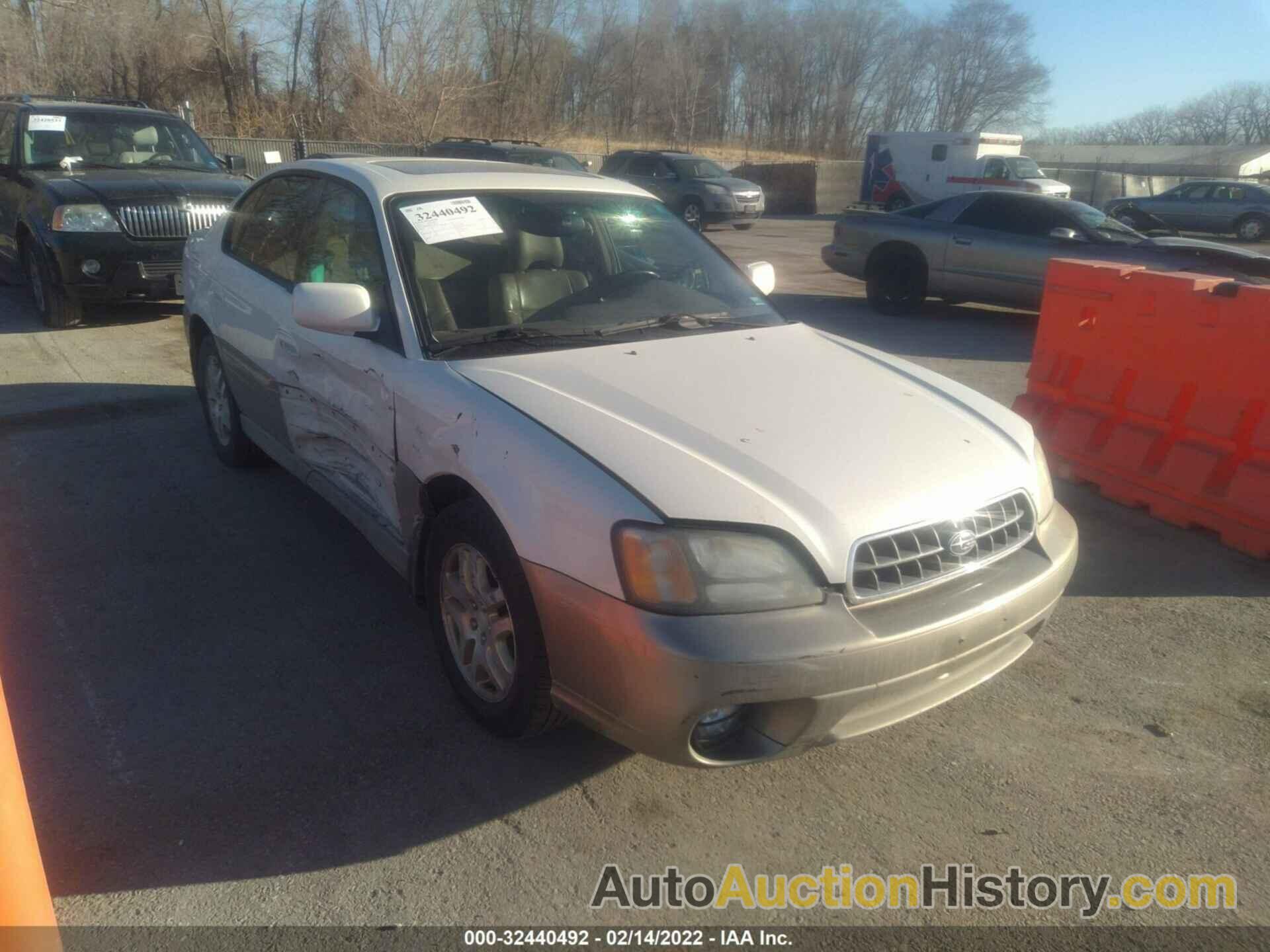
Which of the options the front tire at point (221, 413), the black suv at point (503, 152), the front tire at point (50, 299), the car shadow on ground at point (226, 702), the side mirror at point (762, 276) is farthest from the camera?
the black suv at point (503, 152)

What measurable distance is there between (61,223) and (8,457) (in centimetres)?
345

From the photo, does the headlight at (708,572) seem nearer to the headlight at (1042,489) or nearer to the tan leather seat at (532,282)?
the headlight at (1042,489)

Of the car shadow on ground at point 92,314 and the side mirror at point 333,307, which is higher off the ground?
the side mirror at point 333,307

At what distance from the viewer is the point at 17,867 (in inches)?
68.0

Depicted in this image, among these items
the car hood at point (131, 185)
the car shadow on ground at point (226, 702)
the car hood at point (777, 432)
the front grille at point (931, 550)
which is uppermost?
the car hood at point (131, 185)

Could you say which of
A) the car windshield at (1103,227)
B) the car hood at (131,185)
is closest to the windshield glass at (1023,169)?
the car windshield at (1103,227)

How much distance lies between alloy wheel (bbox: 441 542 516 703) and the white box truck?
1020 inches

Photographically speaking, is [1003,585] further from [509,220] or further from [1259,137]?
[1259,137]

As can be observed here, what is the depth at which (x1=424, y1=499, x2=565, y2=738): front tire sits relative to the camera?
2.61 meters

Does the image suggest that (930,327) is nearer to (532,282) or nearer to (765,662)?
(532,282)

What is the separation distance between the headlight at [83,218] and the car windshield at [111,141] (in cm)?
115

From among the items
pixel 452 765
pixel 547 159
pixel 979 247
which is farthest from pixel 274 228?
pixel 547 159

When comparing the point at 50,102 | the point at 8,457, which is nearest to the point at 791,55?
the point at 50,102

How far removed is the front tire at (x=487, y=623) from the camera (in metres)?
2.61
